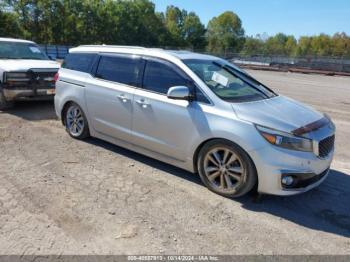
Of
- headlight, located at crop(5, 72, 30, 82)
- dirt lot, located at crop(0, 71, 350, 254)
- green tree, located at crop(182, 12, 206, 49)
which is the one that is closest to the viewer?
dirt lot, located at crop(0, 71, 350, 254)

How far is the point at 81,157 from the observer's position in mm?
5504

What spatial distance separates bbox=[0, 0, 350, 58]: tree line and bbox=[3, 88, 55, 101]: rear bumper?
32059mm

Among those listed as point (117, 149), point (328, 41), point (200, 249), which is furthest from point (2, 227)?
point (328, 41)

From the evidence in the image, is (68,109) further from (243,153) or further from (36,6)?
(36,6)

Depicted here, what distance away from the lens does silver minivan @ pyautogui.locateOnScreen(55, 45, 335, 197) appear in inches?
155

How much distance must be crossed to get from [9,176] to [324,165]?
4.15 m

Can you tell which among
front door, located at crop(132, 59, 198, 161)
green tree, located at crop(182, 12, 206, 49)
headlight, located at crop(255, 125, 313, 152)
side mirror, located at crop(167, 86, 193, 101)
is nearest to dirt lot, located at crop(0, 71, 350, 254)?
front door, located at crop(132, 59, 198, 161)

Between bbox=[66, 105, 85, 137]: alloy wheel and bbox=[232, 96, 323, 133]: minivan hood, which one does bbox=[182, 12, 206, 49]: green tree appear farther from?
bbox=[232, 96, 323, 133]: minivan hood

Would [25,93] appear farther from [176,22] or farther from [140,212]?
[176,22]

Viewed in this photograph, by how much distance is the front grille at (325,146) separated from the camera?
4055mm

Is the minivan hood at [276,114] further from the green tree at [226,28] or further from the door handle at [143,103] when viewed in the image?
the green tree at [226,28]

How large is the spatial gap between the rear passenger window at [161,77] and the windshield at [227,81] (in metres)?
0.22

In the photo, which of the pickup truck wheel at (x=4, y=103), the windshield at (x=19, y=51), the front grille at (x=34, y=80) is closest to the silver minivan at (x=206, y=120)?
the front grille at (x=34, y=80)

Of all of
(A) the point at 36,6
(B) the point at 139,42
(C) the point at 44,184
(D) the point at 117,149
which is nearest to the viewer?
(C) the point at 44,184
